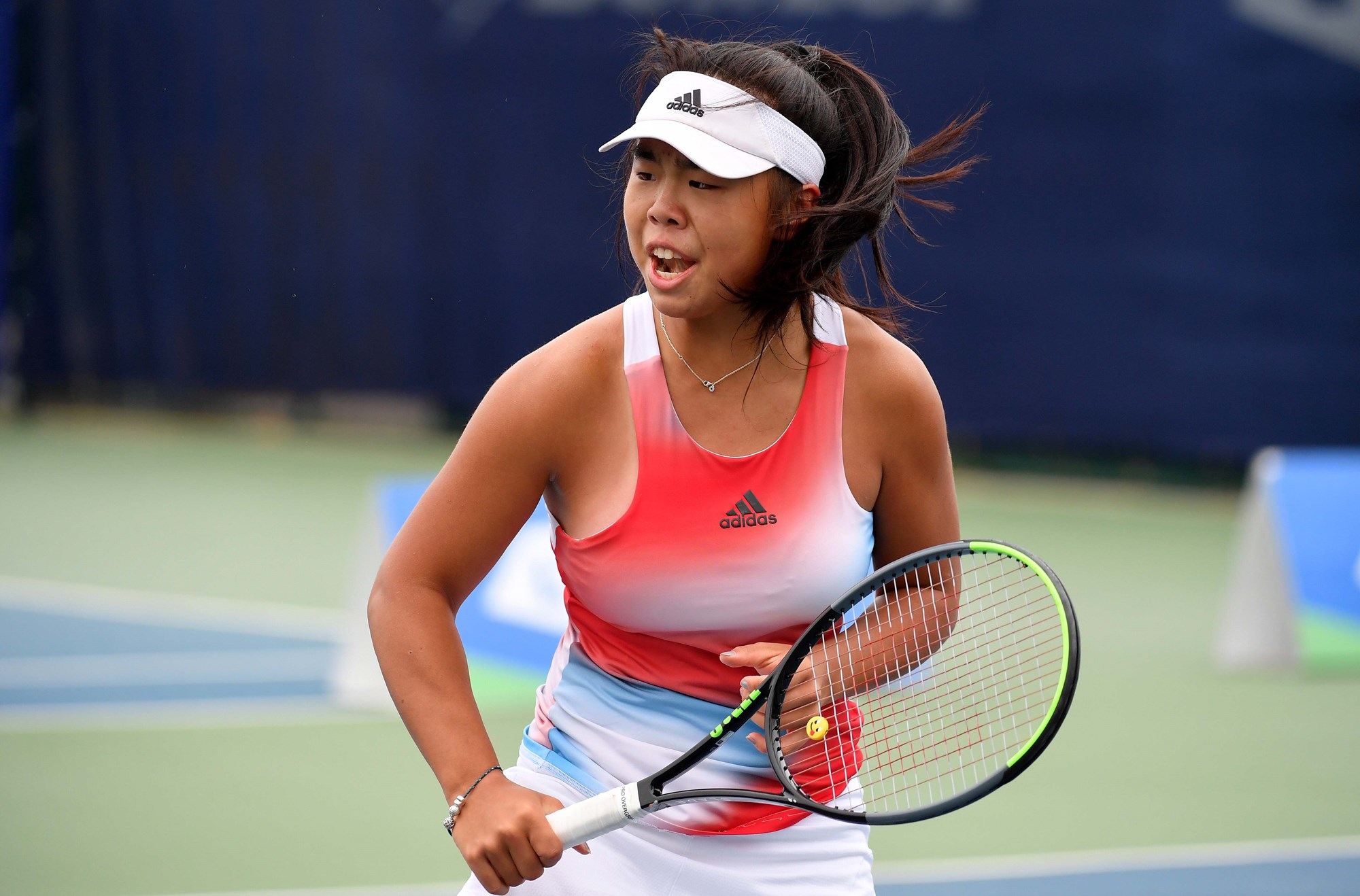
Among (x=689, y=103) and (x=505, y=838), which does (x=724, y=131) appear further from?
(x=505, y=838)

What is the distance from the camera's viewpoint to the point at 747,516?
196 centimetres

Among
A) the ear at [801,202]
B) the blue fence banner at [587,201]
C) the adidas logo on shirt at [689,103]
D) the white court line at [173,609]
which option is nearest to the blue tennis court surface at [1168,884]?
the ear at [801,202]

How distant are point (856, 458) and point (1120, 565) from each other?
6092 mm

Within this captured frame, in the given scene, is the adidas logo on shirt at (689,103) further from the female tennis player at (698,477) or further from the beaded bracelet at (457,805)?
the beaded bracelet at (457,805)

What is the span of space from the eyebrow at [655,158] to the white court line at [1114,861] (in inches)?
99.6

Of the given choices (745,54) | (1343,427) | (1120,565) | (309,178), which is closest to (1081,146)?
(1343,427)

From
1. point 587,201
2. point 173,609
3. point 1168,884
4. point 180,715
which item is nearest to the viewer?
point 1168,884

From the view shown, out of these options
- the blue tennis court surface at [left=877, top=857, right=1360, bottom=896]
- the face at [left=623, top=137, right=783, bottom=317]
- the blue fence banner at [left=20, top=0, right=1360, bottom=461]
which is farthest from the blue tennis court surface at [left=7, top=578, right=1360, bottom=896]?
the blue fence banner at [left=20, top=0, right=1360, bottom=461]

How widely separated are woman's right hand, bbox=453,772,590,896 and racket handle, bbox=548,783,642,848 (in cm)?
3

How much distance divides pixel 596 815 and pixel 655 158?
71 centimetres

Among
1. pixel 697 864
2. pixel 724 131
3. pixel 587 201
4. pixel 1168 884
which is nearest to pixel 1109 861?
pixel 1168 884

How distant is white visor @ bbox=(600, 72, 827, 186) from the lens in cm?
189

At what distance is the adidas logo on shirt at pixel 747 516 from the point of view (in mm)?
1954

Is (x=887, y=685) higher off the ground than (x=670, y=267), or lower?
lower
